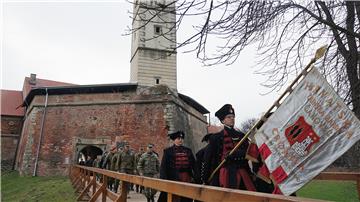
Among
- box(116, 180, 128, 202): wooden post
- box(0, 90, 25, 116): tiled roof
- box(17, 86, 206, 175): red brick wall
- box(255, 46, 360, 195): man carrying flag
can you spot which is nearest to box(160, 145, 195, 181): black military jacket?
box(116, 180, 128, 202): wooden post

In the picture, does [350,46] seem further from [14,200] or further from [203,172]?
[14,200]

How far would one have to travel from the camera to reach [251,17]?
214 inches

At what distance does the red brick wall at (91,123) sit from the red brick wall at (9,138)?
1197 cm

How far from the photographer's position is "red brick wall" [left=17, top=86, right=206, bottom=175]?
20.6 meters

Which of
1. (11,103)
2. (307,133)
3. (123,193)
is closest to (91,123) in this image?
(123,193)

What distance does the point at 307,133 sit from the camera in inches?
97.7

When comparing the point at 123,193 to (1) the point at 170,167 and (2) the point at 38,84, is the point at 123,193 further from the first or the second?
(2) the point at 38,84

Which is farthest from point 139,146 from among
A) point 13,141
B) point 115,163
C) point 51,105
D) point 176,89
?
point 13,141

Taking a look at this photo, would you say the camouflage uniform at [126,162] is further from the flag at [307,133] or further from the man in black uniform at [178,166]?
the flag at [307,133]

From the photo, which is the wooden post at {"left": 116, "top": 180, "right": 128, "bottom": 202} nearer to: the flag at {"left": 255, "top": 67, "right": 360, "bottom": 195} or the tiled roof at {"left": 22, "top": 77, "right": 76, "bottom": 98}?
the flag at {"left": 255, "top": 67, "right": 360, "bottom": 195}

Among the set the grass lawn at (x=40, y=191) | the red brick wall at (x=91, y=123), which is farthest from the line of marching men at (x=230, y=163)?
the red brick wall at (x=91, y=123)

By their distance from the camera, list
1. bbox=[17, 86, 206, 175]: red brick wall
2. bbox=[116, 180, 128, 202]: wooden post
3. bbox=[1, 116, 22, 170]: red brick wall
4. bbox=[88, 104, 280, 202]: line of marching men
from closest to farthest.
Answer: bbox=[88, 104, 280, 202]: line of marching men
bbox=[116, 180, 128, 202]: wooden post
bbox=[17, 86, 206, 175]: red brick wall
bbox=[1, 116, 22, 170]: red brick wall

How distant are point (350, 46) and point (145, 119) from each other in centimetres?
1533

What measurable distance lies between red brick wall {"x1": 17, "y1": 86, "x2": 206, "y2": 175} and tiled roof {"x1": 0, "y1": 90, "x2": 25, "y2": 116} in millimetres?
13339
